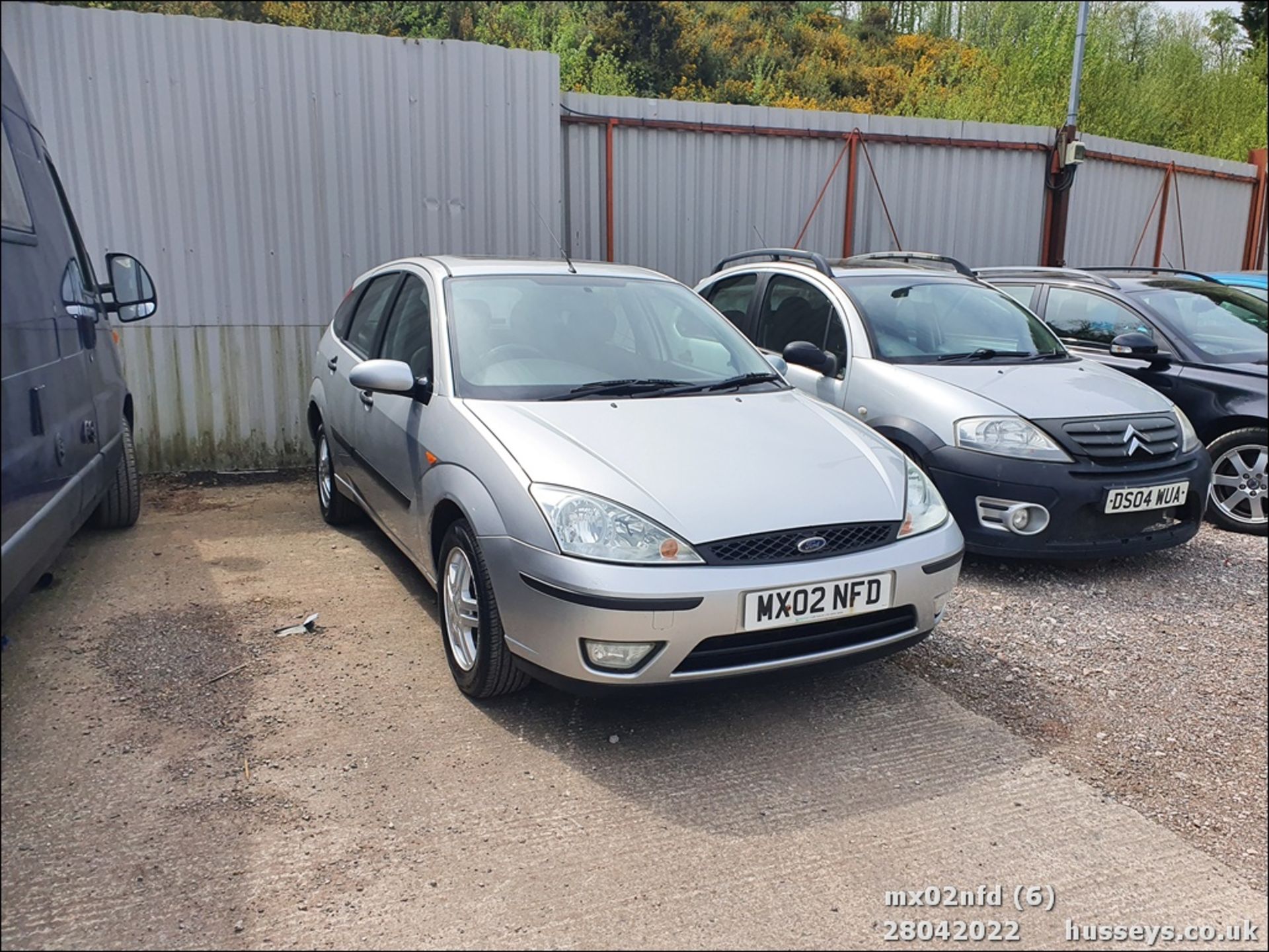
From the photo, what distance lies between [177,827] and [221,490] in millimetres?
4155

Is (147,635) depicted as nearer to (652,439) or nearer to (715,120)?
(652,439)

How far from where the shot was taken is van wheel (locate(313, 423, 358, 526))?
17.5ft

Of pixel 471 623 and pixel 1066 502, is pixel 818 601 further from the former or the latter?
pixel 1066 502

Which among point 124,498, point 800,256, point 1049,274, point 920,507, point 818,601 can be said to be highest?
point 800,256

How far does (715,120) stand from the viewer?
328 inches

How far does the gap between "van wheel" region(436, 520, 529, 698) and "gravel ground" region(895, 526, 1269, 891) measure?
1.64 metres

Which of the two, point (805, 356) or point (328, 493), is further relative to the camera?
point (328, 493)

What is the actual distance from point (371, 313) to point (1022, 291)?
4.72 meters

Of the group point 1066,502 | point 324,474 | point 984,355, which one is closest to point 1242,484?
point 984,355

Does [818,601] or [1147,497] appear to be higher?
[818,601]

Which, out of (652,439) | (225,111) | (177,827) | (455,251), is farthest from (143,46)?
(177,827)

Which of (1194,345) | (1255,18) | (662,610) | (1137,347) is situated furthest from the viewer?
(1255,18)

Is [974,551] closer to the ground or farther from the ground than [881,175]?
closer to the ground

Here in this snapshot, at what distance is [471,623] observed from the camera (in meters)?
3.30
